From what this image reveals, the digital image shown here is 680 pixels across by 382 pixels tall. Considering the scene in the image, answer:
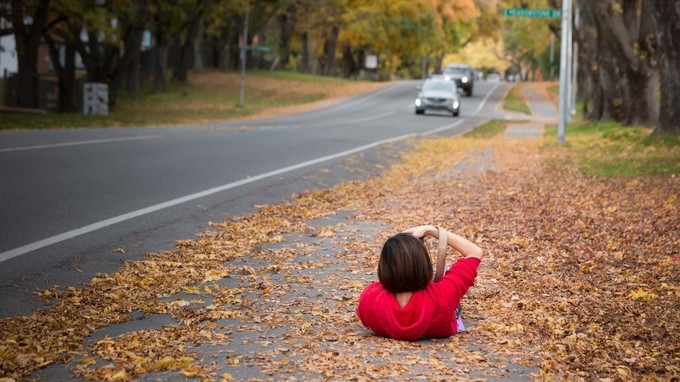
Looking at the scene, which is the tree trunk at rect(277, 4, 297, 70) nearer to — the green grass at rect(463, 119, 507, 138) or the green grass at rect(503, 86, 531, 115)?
the green grass at rect(503, 86, 531, 115)

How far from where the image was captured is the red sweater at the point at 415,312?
6355 millimetres

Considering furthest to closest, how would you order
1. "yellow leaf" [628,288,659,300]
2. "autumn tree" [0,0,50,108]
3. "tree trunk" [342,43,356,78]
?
"tree trunk" [342,43,356,78] → "autumn tree" [0,0,50,108] → "yellow leaf" [628,288,659,300]

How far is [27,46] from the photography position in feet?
118

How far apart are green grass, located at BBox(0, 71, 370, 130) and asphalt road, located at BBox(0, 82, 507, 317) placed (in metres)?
6.14

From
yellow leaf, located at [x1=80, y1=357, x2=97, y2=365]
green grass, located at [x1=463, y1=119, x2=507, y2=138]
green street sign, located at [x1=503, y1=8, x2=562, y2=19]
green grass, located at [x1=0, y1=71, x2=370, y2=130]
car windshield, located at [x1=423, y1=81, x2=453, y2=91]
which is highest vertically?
green street sign, located at [x1=503, y1=8, x2=562, y2=19]

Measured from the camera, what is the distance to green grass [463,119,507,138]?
111ft

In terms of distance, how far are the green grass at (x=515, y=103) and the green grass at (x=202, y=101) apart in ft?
36.8

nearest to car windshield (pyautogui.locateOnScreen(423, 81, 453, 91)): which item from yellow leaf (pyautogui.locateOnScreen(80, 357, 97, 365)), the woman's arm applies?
the woman's arm

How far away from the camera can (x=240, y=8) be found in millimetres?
61031

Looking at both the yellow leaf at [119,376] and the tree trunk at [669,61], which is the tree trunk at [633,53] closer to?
the tree trunk at [669,61]

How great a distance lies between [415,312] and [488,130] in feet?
103

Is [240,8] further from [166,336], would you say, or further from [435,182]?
[166,336]

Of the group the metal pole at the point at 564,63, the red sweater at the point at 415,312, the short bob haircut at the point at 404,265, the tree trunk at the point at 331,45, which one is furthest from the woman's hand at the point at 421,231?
the tree trunk at the point at 331,45

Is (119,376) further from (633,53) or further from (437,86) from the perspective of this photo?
(437,86)
